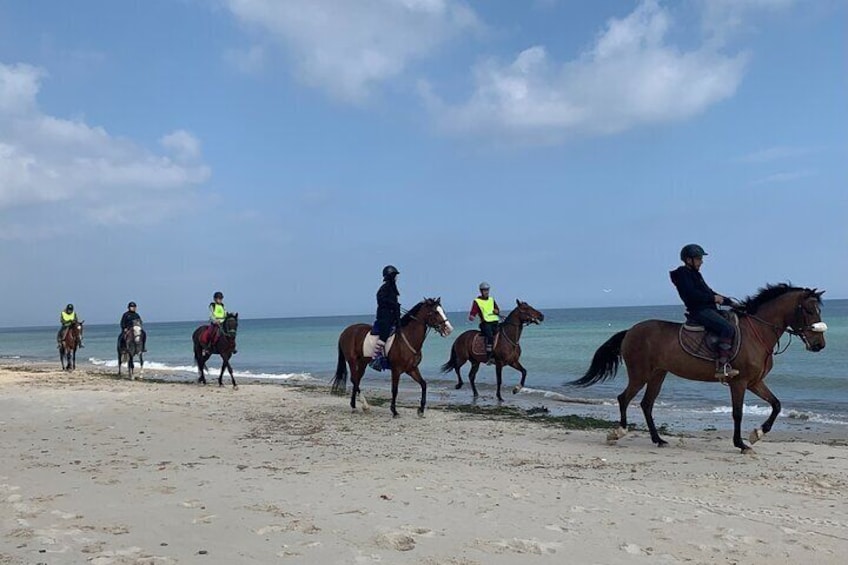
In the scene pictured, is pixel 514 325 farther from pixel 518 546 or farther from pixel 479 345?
pixel 518 546

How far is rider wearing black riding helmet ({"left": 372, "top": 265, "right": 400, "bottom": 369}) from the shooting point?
37.0 ft

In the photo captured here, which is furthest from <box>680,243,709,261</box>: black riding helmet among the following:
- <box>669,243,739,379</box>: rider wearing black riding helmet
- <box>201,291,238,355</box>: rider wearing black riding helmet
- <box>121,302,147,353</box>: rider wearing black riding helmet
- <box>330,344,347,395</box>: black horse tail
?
<box>121,302,147,353</box>: rider wearing black riding helmet

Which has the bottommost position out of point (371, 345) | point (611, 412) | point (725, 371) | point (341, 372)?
point (611, 412)

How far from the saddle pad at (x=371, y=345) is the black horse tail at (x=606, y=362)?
307 centimetres

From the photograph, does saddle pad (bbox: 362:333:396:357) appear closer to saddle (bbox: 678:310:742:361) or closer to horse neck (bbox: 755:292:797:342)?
saddle (bbox: 678:310:742:361)

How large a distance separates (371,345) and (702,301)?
5303 mm

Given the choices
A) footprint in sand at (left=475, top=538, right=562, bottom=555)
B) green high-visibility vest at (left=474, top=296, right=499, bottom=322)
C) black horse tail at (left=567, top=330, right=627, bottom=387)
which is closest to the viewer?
footprint in sand at (left=475, top=538, right=562, bottom=555)

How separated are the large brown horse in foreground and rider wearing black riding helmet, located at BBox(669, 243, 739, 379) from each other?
147 mm

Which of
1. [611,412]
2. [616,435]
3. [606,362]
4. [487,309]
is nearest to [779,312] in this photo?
[606,362]

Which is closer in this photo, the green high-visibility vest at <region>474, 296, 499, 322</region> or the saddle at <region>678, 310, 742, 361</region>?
the saddle at <region>678, 310, 742, 361</region>

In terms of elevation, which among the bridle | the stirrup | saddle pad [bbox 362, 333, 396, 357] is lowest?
the stirrup

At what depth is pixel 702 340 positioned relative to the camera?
8.78m

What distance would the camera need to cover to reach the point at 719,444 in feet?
30.8

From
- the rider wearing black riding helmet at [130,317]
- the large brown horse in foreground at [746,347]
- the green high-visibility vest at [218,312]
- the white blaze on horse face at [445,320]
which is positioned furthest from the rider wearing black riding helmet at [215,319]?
the large brown horse in foreground at [746,347]
